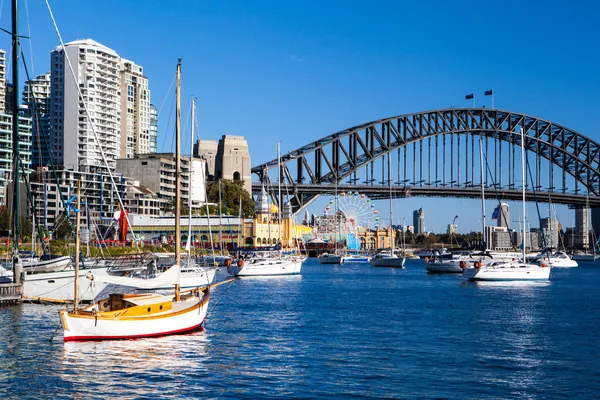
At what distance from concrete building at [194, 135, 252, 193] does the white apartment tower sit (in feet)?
71.3

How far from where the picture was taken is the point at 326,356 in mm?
30828

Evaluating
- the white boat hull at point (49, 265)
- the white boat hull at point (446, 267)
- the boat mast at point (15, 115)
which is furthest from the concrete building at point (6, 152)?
the boat mast at point (15, 115)

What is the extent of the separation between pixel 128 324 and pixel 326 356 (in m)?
7.63

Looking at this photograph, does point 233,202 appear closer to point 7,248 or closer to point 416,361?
point 7,248

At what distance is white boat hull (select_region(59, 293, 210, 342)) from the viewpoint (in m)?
31.3

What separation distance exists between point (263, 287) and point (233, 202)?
10055 cm

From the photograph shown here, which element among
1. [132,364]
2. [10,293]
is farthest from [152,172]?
[132,364]

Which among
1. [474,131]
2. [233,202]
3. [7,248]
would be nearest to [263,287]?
[7,248]

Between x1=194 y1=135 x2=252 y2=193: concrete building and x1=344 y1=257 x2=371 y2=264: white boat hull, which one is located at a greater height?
x1=194 y1=135 x2=252 y2=193: concrete building

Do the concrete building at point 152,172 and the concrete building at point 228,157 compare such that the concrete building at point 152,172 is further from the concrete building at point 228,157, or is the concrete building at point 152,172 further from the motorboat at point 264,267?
the motorboat at point 264,267

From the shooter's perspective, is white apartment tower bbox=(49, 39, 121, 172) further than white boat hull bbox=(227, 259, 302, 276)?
Yes

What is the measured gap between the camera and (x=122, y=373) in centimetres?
2692

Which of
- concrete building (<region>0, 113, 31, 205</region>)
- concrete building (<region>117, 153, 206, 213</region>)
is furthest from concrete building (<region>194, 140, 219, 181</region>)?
concrete building (<region>0, 113, 31, 205</region>)

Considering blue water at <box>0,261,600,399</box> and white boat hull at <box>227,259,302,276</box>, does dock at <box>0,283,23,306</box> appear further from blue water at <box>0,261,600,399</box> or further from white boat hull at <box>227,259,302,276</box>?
white boat hull at <box>227,259,302,276</box>
